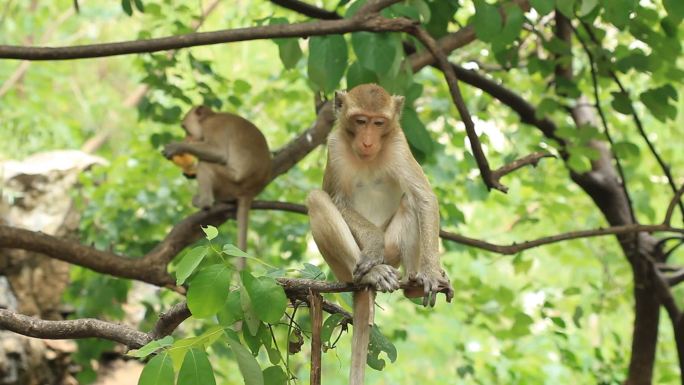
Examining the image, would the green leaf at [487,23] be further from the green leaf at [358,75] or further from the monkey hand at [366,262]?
the monkey hand at [366,262]

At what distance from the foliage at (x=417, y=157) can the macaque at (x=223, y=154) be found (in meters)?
0.23

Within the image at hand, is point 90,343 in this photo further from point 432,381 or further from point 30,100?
point 30,100

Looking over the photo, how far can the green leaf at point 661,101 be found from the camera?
496cm

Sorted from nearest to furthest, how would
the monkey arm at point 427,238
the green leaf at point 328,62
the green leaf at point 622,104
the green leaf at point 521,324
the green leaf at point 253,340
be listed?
the green leaf at point 253,340 < the monkey arm at point 427,238 < the green leaf at point 328,62 < the green leaf at point 622,104 < the green leaf at point 521,324

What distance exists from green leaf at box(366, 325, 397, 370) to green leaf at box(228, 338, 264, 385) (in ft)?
2.95

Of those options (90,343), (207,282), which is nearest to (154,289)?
(90,343)

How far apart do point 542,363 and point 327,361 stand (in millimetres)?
2581

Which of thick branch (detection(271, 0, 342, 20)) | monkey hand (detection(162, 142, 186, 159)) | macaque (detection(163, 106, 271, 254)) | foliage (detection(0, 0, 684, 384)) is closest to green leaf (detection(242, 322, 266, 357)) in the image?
foliage (detection(0, 0, 684, 384))

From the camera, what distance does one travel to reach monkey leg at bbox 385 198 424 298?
3953 mm

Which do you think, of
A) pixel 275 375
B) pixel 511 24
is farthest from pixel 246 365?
pixel 511 24

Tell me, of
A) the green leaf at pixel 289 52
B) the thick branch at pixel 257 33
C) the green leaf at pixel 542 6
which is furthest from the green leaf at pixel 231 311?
the green leaf at pixel 289 52

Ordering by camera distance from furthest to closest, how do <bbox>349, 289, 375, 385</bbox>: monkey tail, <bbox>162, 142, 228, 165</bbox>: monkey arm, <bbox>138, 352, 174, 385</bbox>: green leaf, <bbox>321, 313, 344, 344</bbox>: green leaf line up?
<bbox>162, 142, 228, 165</bbox>: monkey arm → <bbox>349, 289, 375, 385</bbox>: monkey tail → <bbox>321, 313, 344, 344</bbox>: green leaf → <bbox>138, 352, 174, 385</bbox>: green leaf

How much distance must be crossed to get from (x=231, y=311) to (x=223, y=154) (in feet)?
18.2

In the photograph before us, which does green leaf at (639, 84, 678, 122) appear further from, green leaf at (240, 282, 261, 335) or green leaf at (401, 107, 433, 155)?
green leaf at (240, 282, 261, 335)
